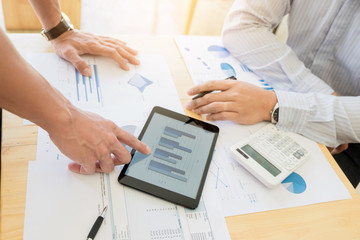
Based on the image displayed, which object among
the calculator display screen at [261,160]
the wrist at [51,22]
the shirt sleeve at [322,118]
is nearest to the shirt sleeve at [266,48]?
the shirt sleeve at [322,118]

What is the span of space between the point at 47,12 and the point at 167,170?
21.9 inches

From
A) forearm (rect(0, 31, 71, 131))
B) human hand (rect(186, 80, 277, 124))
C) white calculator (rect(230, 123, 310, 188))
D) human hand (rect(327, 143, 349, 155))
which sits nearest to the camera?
forearm (rect(0, 31, 71, 131))

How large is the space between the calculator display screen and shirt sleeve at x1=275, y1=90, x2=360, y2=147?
0.15 m

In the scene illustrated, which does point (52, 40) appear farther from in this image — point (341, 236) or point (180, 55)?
point (341, 236)

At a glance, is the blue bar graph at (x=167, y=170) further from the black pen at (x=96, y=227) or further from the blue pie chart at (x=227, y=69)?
the blue pie chart at (x=227, y=69)

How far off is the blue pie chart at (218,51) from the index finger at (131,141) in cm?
49

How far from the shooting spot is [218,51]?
101cm

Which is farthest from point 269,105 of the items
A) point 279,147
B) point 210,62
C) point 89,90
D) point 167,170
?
point 89,90

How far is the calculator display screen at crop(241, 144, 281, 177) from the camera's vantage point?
26.3 inches

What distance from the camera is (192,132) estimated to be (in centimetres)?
71

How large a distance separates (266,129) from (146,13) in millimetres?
1806

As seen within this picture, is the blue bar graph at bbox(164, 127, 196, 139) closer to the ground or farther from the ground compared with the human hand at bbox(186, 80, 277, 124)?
closer to the ground

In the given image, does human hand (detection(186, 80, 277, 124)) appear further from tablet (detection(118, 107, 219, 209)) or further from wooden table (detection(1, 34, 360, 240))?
wooden table (detection(1, 34, 360, 240))

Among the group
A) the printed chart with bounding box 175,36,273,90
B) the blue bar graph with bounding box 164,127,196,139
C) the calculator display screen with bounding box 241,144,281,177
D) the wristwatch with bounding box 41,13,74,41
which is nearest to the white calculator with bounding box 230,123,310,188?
the calculator display screen with bounding box 241,144,281,177
